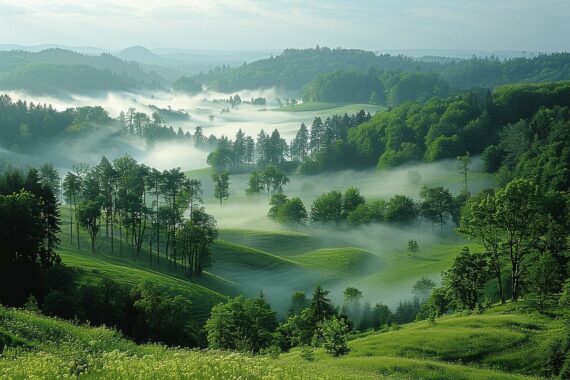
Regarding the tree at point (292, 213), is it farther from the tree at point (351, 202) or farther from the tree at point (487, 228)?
the tree at point (487, 228)

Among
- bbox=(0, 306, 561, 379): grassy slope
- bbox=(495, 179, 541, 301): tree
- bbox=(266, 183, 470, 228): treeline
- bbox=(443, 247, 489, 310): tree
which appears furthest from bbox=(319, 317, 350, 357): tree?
bbox=(266, 183, 470, 228): treeline

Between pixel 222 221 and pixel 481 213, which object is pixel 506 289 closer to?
pixel 481 213

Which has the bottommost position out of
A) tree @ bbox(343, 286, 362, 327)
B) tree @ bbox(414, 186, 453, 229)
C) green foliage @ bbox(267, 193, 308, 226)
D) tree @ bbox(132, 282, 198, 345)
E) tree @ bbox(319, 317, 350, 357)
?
tree @ bbox(343, 286, 362, 327)

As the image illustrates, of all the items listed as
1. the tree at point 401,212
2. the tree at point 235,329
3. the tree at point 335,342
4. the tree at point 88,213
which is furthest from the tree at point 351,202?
the tree at point 335,342

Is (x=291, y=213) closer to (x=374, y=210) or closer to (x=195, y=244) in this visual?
(x=374, y=210)

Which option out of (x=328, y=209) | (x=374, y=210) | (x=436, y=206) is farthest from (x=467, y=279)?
(x=328, y=209)

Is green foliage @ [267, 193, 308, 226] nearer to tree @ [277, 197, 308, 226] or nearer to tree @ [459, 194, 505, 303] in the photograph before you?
tree @ [277, 197, 308, 226]
